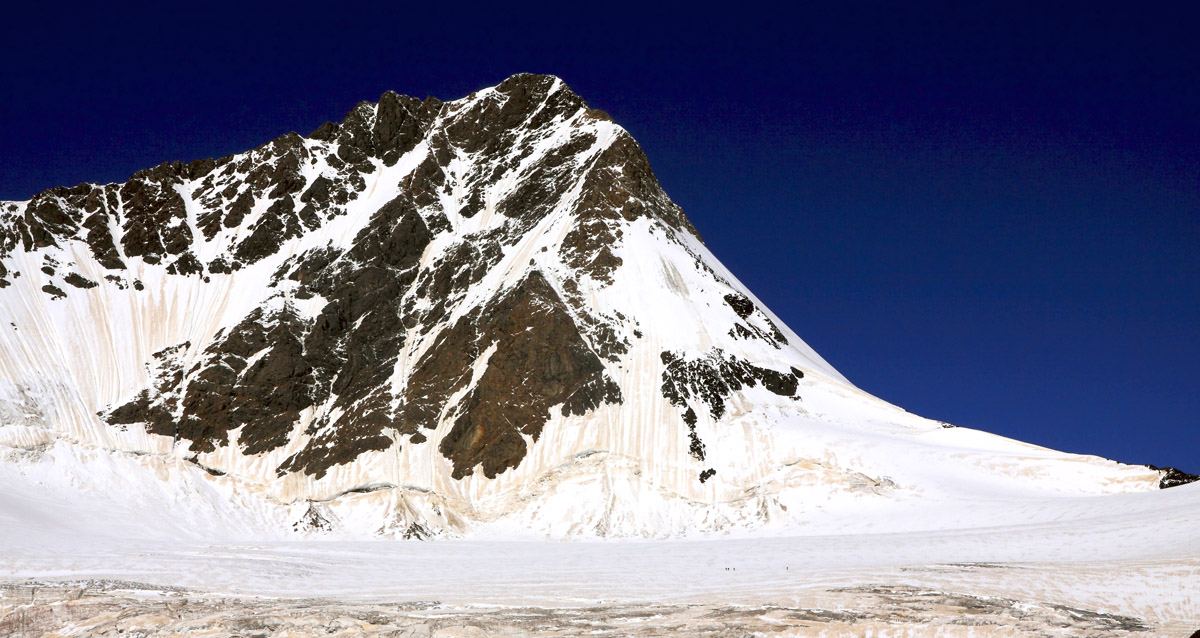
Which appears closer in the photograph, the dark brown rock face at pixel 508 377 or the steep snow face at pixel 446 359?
the steep snow face at pixel 446 359

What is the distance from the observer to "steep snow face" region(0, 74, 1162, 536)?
302ft

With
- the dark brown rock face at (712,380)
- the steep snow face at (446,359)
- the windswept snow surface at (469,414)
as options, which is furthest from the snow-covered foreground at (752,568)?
the dark brown rock face at (712,380)

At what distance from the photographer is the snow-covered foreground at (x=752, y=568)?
39781 mm

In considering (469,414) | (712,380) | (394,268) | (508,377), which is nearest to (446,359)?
(508,377)

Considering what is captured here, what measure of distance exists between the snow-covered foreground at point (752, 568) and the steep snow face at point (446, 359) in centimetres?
1836

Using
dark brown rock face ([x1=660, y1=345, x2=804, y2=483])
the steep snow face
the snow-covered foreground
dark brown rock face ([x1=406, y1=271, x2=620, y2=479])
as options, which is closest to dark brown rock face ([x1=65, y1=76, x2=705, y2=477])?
dark brown rock face ([x1=406, y1=271, x2=620, y2=479])

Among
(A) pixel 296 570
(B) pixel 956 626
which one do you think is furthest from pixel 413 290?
(B) pixel 956 626

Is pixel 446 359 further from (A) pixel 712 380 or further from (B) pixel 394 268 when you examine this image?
(A) pixel 712 380

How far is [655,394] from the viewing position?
337 feet

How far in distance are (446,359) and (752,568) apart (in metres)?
64.2

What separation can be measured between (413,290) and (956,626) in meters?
98.2

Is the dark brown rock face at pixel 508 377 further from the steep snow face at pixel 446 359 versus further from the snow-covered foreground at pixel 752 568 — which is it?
the snow-covered foreground at pixel 752 568

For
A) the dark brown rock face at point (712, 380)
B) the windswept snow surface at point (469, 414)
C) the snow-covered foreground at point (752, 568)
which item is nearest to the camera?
the snow-covered foreground at point (752, 568)

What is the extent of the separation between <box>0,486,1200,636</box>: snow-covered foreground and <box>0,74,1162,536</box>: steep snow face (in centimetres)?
1836
